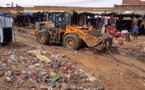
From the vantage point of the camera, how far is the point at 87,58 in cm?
1310

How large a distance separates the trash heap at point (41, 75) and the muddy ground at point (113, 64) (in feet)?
1.08

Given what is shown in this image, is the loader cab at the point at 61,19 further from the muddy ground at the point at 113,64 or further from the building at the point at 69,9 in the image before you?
the building at the point at 69,9

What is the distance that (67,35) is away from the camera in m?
15.1

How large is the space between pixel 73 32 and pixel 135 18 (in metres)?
14.1

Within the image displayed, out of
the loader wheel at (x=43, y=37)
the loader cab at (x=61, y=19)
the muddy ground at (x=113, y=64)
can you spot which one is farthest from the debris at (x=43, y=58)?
the loader wheel at (x=43, y=37)

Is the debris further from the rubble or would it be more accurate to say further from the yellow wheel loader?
the yellow wheel loader

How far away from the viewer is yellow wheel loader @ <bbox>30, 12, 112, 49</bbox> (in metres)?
14.0

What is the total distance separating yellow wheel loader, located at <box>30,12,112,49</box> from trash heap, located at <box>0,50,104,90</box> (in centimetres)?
347

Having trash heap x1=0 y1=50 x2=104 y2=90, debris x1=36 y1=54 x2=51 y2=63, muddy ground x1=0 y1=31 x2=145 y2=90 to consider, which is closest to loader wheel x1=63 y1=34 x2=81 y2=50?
muddy ground x1=0 y1=31 x2=145 y2=90

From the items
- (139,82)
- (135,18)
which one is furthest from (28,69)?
(135,18)

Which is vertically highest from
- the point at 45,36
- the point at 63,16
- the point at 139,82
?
the point at 63,16

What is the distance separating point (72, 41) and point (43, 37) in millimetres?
2422

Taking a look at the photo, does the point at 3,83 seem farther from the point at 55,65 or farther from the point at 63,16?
the point at 63,16

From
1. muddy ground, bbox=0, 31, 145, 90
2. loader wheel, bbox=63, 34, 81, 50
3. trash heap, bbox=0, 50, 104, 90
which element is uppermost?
loader wheel, bbox=63, 34, 81, 50
